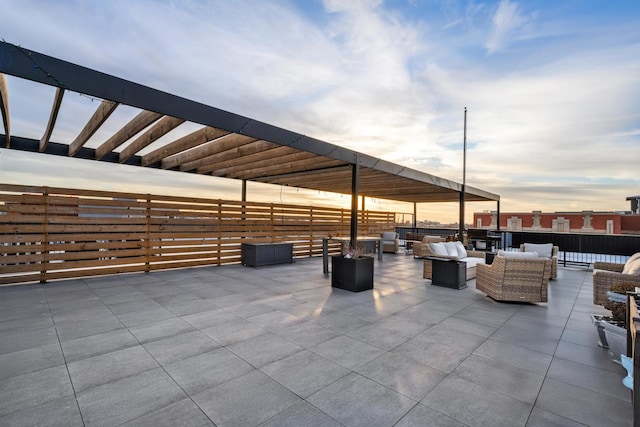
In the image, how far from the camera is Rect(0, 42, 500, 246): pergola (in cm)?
277

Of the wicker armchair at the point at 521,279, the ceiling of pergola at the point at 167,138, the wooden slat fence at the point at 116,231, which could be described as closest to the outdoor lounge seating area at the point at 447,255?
the wicker armchair at the point at 521,279

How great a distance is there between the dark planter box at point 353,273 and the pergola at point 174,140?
3.71ft

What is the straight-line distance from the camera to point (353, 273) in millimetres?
5094

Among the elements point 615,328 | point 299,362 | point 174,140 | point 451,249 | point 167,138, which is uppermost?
point 167,138

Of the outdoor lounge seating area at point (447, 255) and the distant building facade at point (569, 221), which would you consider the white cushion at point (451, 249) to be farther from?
the distant building facade at point (569, 221)

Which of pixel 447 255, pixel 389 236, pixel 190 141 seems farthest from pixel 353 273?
pixel 389 236

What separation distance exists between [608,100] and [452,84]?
11.3ft

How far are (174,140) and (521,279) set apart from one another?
6.14m

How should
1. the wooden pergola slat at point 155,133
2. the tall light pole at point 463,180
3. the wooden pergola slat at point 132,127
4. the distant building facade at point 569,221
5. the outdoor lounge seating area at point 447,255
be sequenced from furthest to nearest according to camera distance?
the distant building facade at point 569,221, the tall light pole at point 463,180, the outdoor lounge seating area at point 447,255, the wooden pergola slat at point 155,133, the wooden pergola slat at point 132,127

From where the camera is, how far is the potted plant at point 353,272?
16.7 feet

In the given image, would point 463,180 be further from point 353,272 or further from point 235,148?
point 235,148

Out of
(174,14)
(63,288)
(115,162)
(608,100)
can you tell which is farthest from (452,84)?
(63,288)

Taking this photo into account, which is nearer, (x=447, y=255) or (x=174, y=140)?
→ (x=174, y=140)

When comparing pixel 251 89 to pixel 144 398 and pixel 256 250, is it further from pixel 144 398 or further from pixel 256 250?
pixel 144 398
